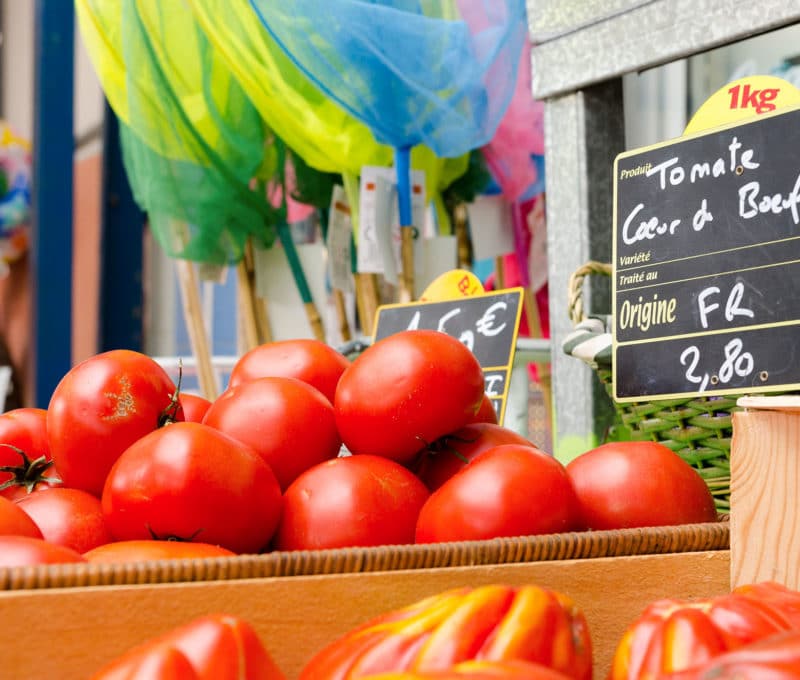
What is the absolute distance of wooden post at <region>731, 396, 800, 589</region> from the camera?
0.67m

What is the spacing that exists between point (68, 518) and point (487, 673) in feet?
1.67

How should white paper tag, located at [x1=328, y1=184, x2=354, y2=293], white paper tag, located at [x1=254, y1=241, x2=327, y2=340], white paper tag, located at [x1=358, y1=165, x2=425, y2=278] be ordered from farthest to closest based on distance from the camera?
white paper tag, located at [x1=254, y1=241, x2=327, y2=340], white paper tag, located at [x1=328, y1=184, x2=354, y2=293], white paper tag, located at [x1=358, y1=165, x2=425, y2=278]

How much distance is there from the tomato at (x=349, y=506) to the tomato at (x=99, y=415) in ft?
0.48

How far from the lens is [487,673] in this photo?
0.37m

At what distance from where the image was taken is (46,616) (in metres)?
0.57

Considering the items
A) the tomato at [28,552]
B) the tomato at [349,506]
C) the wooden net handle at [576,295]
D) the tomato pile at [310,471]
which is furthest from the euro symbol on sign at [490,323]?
the tomato at [28,552]

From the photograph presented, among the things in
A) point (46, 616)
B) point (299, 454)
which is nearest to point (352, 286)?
point (299, 454)

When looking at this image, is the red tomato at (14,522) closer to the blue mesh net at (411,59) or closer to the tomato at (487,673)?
the tomato at (487,673)

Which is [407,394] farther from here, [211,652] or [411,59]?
[411,59]

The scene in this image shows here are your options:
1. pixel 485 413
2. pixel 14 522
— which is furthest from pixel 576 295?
pixel 14 522

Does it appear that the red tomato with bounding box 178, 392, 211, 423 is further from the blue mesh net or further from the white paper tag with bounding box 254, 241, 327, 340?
the white paper tag with bounding box 254, 241, 327, 340

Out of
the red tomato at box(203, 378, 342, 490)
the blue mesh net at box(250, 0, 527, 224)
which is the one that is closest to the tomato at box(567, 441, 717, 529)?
the red tomato at box(203, 378, 342, 490)

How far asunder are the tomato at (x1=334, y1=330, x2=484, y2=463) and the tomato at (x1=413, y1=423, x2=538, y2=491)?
0.02 metres

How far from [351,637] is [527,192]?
187 centimetres
